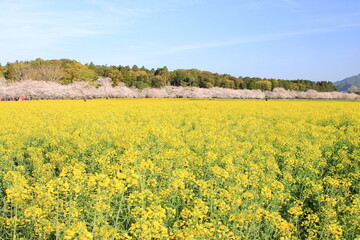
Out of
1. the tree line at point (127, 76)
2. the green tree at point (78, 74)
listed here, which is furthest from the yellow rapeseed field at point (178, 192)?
the green tree at point (78, 74)

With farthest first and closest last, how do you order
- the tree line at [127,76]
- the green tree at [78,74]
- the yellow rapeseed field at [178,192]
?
1. the green tree at [78,74]
2. the tree line at [127,76]
3. the yellow rapeseed field at [178,192]

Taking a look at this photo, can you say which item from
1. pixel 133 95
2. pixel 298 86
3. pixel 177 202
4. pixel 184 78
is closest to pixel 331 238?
pixel 177 202

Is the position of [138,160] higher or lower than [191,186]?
higher

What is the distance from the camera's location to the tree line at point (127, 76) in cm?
10331

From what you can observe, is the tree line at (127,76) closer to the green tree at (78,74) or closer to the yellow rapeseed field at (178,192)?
the green tree at (78,74)

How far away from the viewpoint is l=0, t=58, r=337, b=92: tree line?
103 meters

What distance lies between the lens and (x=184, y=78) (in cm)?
12706

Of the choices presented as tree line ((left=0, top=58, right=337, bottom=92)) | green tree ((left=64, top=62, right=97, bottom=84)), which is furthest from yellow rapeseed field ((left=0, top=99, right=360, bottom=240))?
green tree ((left=64, top=62, right=97, bottom=84))

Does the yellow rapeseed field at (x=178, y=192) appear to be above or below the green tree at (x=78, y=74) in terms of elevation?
below

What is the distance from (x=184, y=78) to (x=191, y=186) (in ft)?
403

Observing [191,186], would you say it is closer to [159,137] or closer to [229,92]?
[159,137]

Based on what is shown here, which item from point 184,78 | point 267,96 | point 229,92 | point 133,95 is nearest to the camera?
point 133,95

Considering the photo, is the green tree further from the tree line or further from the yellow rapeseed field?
the yellow rapeseed field

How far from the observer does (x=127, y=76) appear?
364 feet
